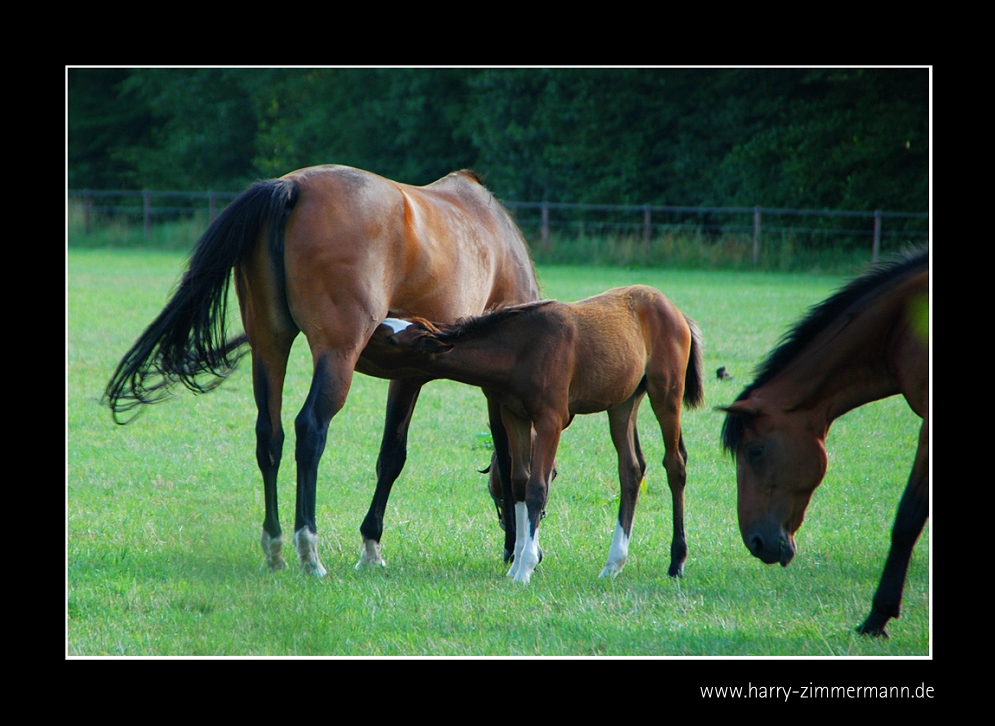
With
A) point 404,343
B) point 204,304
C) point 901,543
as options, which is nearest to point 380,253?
point 404,343

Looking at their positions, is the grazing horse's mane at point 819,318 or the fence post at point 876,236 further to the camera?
the fence post at point 876,236

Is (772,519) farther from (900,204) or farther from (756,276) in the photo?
(900,204)

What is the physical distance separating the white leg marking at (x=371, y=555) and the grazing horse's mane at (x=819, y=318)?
1.91 meters

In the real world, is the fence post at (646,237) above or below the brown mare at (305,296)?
above

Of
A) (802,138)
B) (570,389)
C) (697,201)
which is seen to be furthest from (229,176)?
(570,389)

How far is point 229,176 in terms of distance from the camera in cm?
3853

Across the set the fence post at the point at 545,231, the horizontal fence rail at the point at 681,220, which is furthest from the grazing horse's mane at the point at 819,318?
the fence post at the point at 545,231

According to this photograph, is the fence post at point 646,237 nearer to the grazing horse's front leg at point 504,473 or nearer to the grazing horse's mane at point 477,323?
the grazing horse's front leg at point 504,473

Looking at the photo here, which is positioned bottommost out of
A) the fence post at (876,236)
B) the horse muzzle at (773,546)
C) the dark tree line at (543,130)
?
the horse muzzle at (773,546)

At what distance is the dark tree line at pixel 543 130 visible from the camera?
85.5ft

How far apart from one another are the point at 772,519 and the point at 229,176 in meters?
36.8

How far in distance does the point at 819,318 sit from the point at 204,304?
2994 mm

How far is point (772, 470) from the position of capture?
4496 millimetres

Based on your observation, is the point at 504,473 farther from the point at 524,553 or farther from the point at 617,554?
the point at 617,554
